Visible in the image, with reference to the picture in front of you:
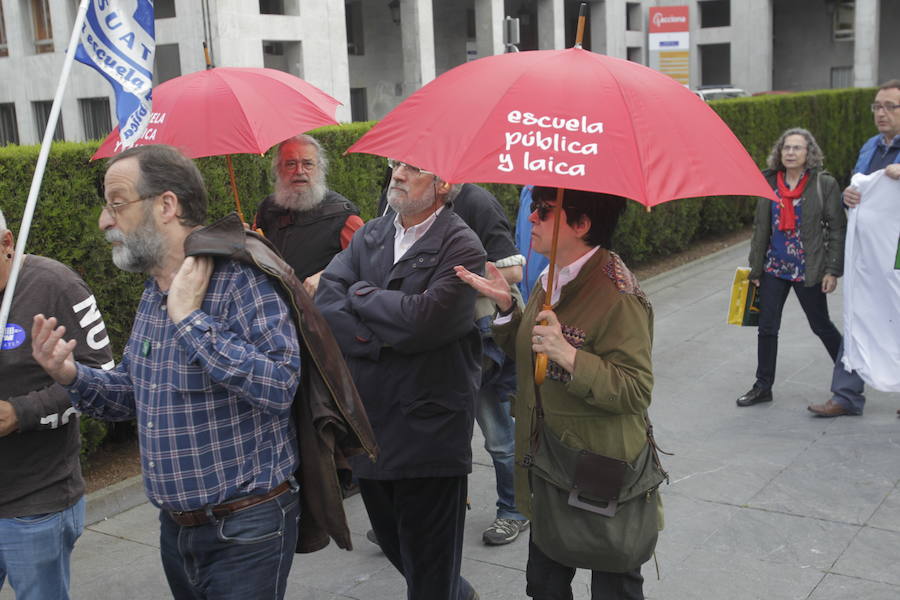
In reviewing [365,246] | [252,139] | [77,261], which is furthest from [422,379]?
[77,261]

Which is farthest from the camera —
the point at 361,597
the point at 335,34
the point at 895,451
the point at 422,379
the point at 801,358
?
the point at 335,34

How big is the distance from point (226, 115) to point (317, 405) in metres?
2.36

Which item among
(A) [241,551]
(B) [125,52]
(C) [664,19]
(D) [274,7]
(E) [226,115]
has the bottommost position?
(A) [241,551]

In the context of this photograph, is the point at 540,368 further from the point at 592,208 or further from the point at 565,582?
the point at 565,582

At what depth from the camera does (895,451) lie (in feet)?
19.7

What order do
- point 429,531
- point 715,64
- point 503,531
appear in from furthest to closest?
point 715,64, point 503,531, point 429,531

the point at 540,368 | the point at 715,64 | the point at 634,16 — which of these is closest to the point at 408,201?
the point at 540,368

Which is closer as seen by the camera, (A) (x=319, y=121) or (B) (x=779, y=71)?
(A) (x=319, y=121)

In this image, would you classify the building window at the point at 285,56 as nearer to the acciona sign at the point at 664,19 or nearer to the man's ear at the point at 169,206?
the acciona sign at the point at 664,19

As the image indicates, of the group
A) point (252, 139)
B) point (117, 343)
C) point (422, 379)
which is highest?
point (252, 139)

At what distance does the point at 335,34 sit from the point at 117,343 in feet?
84.2

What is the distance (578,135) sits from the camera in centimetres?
280

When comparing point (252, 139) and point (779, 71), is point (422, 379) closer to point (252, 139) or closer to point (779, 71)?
point (252, 139)

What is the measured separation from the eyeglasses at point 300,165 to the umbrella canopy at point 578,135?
189cm
